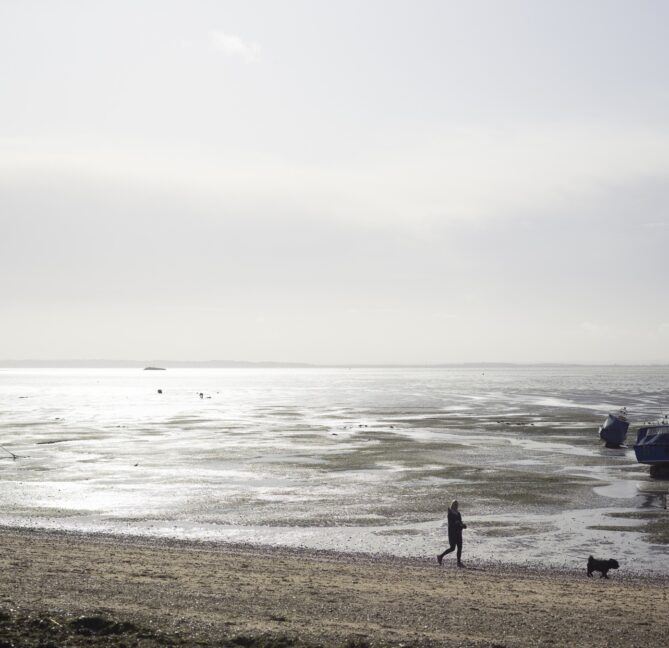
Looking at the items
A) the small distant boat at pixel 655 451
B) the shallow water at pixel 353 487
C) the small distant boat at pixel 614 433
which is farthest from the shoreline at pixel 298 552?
the small distant boat at pixel 614 433

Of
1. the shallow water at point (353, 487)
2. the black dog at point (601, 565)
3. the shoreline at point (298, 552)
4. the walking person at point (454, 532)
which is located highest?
the walking person at point (454, 532)

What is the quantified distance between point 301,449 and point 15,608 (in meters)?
38.4

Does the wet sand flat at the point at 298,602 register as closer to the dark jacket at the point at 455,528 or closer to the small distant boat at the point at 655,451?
the dark jacket at the point at 455,528

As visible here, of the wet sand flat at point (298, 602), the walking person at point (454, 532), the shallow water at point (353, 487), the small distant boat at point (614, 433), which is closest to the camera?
the wet sand flat at point (298, 602)

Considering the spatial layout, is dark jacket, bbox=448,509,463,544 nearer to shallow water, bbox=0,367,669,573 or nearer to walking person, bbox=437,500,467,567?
walking person, bbox=437,500,467,567

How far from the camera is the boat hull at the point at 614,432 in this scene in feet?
177

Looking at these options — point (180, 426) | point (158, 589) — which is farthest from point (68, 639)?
point (180, 426)

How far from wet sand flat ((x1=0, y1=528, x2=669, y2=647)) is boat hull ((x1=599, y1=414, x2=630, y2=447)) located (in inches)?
1417

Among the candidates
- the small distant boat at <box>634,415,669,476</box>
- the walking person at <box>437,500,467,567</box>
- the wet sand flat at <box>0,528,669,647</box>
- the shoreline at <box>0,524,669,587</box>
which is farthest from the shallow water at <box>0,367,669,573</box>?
the wet sand flat at <box>0,528,669,647</box>

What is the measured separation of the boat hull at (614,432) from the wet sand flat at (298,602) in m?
36.0

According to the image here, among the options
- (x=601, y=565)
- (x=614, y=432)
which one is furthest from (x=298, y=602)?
(x=614, y=432)

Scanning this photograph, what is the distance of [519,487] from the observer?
35.4 m

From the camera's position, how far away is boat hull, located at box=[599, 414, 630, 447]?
53.9 meters

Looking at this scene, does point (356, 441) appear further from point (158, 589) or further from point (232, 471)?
point (158, 589)
